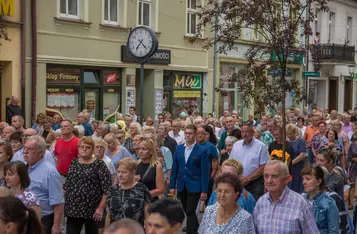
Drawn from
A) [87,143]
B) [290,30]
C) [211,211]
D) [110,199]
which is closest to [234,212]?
[211,211]

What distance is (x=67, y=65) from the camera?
67.1 feet

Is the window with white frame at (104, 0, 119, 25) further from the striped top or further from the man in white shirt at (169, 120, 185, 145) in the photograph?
the striped top

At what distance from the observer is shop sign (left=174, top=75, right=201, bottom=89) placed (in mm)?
25922

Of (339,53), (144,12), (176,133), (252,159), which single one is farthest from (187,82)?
(252,159)

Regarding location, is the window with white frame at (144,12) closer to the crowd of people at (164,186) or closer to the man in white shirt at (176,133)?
the man in white shirt at (176,133)

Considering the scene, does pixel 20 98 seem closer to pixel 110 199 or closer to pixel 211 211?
pixel 110 199

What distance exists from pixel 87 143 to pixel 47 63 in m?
12.2

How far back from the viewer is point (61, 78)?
20.3 m

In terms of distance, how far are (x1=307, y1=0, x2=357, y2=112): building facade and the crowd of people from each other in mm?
25822

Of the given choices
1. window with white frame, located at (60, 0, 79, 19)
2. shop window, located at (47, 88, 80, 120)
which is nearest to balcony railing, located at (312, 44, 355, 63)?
window with white frame, located at (60, 0, 79, 19)

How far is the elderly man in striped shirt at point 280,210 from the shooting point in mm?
5664

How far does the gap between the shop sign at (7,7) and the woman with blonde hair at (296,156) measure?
9372 mm

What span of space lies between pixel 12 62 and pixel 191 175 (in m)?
10.4

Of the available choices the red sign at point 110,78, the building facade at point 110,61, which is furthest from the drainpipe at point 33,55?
the red sign at point 110,78
